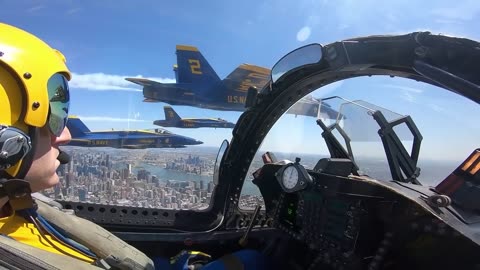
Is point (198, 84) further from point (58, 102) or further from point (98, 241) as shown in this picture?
point (58, 102)

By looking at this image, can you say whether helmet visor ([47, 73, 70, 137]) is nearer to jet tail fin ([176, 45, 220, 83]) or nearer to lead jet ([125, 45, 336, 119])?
lead jet ([125, 45, 336, 119])

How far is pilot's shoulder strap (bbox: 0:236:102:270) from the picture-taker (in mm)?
1006

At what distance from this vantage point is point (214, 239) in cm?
278

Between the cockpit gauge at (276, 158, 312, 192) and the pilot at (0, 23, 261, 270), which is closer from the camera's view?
the pilot at (0, 23, 261, 270)

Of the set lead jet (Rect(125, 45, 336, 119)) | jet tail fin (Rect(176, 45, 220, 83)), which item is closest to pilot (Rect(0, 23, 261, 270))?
lead jet (Rect(125, 45, 336, 119))

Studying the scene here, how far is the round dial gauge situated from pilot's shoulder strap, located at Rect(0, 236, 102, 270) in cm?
126

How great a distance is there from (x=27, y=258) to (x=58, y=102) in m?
0.50

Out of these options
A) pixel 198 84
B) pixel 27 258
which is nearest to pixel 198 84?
pixel 198 84

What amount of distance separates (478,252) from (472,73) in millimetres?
740

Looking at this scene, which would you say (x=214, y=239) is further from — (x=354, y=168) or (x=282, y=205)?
(x=354, y=168)

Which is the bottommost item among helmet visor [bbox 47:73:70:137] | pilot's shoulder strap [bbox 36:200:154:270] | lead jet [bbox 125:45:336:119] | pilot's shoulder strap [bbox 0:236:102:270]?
pilot's shoulder strap [bbox 36:200:154:270]

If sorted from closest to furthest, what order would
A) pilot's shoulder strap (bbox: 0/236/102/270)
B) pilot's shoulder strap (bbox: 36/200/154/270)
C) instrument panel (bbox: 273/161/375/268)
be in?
1. pilot's shoulder strap (bbox: 0/236/102/270)
2. pilot's shoulder strap (bbox: 36/200/154/270)
3. instrument panel (bbox: 273/161/375/268)

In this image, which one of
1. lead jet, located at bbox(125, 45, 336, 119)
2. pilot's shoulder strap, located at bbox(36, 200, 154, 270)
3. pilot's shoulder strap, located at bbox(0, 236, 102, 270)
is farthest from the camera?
lead jet, located at bbox(125, 45, 336, 119)

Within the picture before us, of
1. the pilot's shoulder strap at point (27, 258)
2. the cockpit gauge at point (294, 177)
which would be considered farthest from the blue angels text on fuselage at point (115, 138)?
the pilot's shoulder strap at point (27, 258)
